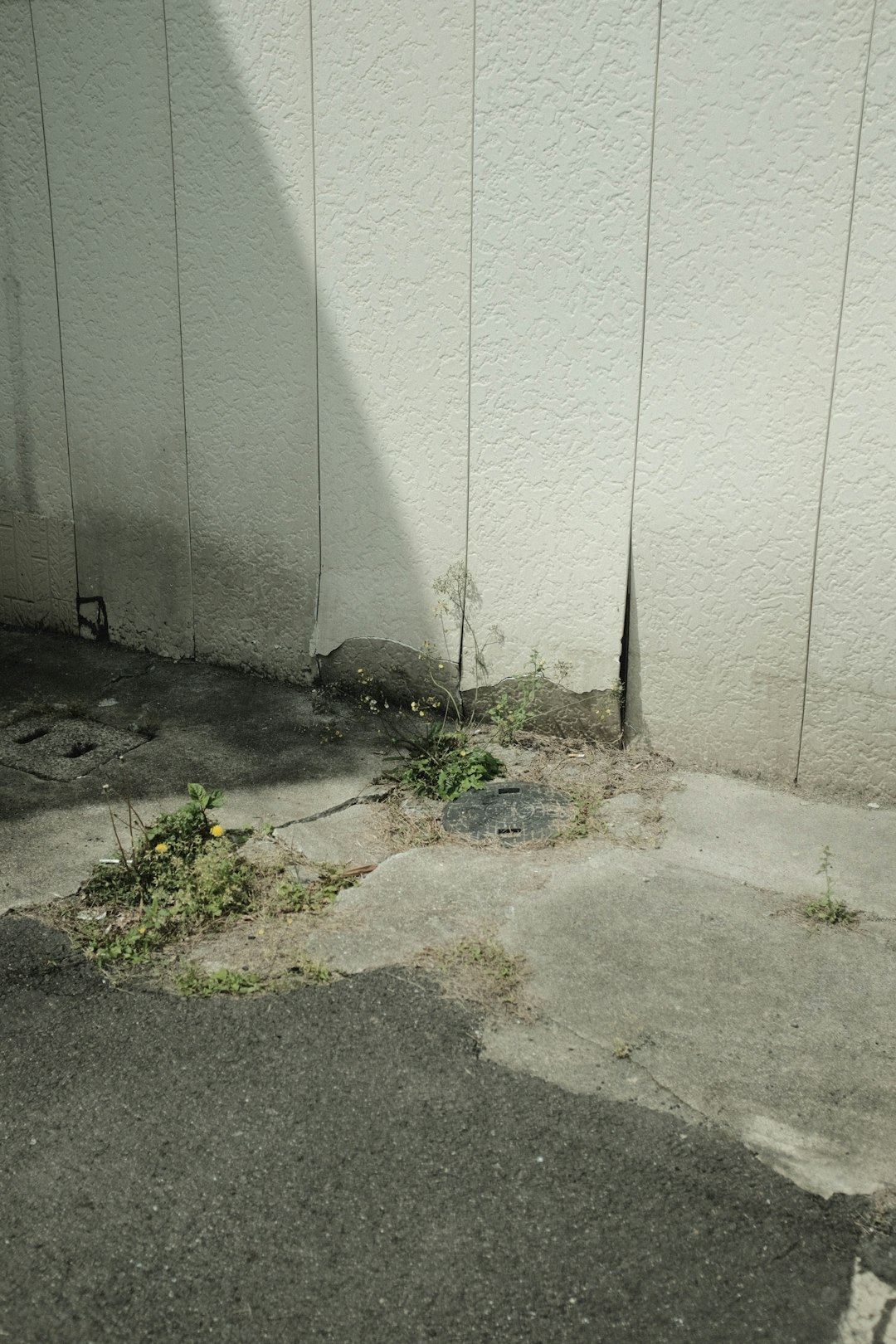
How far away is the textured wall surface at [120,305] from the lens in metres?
5.31

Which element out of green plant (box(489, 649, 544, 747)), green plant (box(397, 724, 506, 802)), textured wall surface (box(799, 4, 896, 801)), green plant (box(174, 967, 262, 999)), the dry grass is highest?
textured wall surface (box(799, 4, 896, 801))

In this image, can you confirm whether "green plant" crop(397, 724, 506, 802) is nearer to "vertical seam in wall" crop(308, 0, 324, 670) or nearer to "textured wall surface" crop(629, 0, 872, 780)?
"textured wall surface" crop(629, 0, 872, 780)

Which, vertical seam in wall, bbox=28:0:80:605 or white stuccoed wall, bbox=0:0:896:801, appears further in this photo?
vertical seam in wall, bbox=28:0:80:605

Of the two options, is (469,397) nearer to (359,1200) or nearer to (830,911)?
(830,911)

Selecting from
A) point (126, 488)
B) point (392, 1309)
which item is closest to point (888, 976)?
point (392, 1309)

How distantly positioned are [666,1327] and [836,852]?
2161mm

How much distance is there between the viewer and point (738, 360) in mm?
4289

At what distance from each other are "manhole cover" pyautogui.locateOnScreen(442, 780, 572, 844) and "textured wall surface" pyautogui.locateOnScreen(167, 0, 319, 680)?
4.45 feet

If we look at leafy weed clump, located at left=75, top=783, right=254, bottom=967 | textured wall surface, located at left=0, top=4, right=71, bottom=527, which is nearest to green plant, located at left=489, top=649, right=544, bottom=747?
leafy weed clump, located at left=75, top=783, right=254, bottom=967

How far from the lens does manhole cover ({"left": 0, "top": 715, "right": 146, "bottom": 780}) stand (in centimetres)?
483

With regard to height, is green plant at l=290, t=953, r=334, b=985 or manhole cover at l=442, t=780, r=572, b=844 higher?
manhole cover at l=442, t=780, r=572, b=844

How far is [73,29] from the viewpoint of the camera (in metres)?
5.38

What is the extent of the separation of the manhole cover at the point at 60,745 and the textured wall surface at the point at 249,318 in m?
0.82

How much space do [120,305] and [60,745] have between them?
6.92 feet
